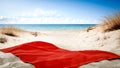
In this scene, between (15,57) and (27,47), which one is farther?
(27,47)

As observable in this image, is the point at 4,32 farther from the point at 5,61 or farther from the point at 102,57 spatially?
the point at 102,57

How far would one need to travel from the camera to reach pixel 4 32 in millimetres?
4824

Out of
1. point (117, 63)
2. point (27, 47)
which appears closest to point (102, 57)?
point (117, 63)

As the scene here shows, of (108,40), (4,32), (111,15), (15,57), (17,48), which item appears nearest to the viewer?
(15,57)

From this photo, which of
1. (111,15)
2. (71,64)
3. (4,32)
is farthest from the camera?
(4,32)

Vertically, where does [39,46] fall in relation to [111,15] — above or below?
below

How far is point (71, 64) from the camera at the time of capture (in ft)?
6.56

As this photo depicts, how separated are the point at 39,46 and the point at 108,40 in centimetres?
125

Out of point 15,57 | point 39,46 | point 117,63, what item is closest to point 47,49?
point 39,46

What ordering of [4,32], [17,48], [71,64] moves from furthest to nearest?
[4,32]
[17,48]
[71,64]

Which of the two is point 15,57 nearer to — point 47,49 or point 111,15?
point 47,49

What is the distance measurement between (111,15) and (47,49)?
2117 mm

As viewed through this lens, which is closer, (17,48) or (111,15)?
(17,48)

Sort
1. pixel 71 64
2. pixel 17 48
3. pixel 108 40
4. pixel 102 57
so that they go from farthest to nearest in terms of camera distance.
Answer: pixel 108 40 → pixel 17 48 → pixel 102 57 → pixel 71 64
